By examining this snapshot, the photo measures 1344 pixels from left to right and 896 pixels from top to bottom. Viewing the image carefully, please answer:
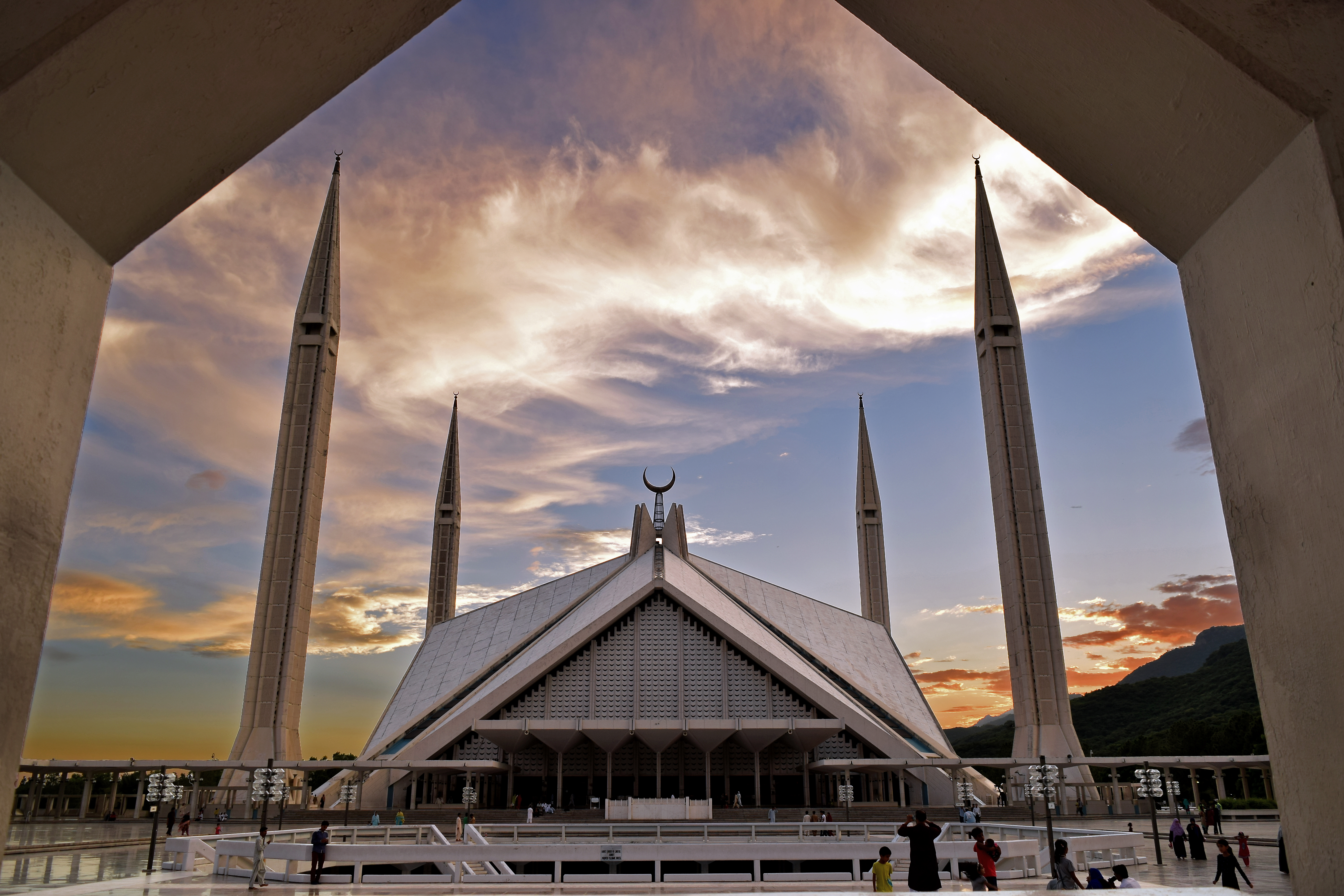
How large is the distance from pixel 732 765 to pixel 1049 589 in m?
8.94

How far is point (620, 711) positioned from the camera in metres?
21.0

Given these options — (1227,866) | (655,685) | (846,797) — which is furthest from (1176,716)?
(1227,866)

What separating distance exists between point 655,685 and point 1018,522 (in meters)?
10.2

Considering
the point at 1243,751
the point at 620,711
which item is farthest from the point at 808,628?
the point at 1243,751

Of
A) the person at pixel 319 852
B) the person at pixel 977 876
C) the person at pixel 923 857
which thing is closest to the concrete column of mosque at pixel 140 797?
the person at pixel 319 852

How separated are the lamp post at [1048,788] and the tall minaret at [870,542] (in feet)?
53.9

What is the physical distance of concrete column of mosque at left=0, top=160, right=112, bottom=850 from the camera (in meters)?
1.87

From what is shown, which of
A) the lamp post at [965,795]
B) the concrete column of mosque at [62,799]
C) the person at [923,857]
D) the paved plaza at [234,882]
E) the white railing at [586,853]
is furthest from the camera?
the concrete column of mosque at [62,799]

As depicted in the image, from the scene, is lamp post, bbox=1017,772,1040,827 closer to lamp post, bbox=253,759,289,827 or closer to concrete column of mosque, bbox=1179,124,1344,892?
lamp post, bbox=253,759,289,827

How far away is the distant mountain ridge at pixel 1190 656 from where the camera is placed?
289 feet

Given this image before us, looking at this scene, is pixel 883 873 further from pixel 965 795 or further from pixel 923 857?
pixel 965 795

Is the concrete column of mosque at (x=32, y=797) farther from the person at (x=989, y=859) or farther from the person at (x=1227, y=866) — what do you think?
the person at (x=1227, y=866)

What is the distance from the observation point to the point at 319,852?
29.7 ft

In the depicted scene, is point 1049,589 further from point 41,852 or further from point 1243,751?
point 41,852
